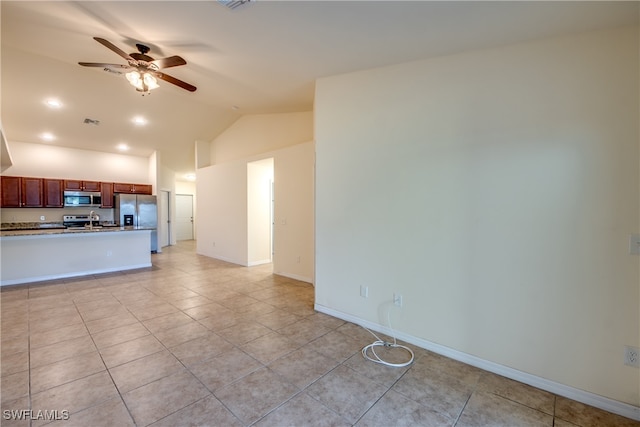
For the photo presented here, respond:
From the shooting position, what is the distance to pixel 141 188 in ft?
26.1

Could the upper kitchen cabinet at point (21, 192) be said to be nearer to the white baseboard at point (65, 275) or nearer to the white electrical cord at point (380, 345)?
the white baseboard at point (65, 275)

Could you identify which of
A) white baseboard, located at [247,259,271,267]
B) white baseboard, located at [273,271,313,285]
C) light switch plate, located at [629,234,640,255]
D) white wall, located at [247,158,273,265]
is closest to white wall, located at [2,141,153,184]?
white wall, located at [247,158,273,265]

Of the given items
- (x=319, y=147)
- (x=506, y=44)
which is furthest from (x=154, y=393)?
(x=506, y=44)

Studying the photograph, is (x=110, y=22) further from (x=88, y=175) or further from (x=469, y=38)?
(x=88, y=175)

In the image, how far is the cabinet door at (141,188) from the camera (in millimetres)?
7867

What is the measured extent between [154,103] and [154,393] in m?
5.30

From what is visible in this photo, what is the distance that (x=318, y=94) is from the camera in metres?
3.40

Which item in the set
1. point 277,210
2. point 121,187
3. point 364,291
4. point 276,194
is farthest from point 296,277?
point 121,187

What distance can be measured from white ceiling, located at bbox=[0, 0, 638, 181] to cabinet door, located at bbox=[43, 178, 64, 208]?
2278mm

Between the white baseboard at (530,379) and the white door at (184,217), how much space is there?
986 cm

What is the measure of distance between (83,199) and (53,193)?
0.57 meters

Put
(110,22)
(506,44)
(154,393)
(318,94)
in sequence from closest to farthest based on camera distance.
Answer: (154,393)
(506,44)
(110,22)
(318,94)

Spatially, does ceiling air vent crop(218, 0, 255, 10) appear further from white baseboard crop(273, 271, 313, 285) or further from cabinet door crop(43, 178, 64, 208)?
cabinet door crop(43, 178, 64, 208)

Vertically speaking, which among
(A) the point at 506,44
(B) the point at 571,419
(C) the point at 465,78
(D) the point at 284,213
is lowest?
(B) the point at 571,419
